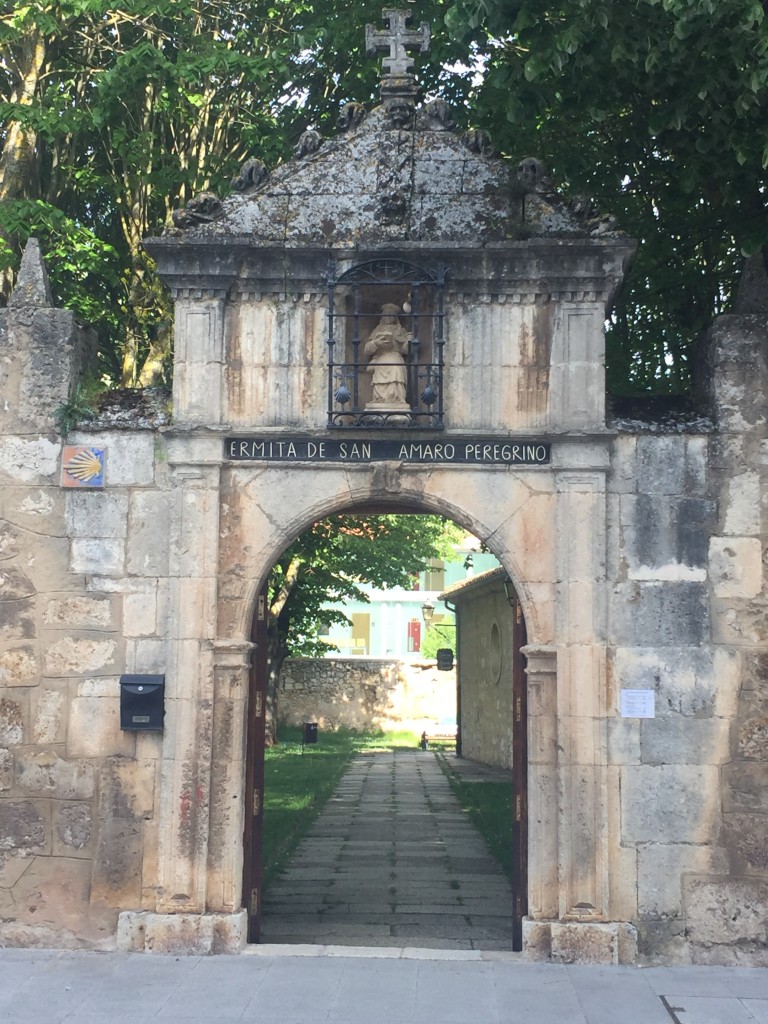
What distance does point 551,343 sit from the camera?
28.1 ft

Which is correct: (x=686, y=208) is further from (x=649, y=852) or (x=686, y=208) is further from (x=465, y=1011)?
(x=465, y=1011)

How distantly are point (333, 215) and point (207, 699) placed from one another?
140 inches

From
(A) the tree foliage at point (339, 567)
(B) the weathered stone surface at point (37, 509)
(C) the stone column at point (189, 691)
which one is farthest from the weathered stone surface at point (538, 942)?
(A) the tree foliage at point (339, 567)

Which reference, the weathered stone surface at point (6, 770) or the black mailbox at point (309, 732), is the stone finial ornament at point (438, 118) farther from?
the black mailbox at point (309, 732)

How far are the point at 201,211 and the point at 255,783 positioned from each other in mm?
4138

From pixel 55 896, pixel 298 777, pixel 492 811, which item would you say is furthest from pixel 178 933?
pixel 298 777

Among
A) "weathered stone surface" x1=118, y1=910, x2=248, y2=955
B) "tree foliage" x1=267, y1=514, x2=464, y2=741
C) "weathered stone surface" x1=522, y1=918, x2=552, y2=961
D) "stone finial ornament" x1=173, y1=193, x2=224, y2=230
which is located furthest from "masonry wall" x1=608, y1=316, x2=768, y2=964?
"tree foliage" x1=267, y1=514, x2=464, y2=741

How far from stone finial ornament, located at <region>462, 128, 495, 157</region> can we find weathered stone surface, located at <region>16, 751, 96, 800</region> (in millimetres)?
5152

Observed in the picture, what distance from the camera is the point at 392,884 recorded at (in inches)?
441

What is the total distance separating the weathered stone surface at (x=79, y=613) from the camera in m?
8.45

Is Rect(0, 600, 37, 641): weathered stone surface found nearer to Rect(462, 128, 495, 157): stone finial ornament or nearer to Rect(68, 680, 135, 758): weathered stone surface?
Rect(68, 680, 135, 758): weathered stone surface

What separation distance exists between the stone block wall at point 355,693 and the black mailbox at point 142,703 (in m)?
24.7

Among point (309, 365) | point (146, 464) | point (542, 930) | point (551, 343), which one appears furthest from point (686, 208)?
point (542, 930)

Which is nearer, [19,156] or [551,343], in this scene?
[551,343]
